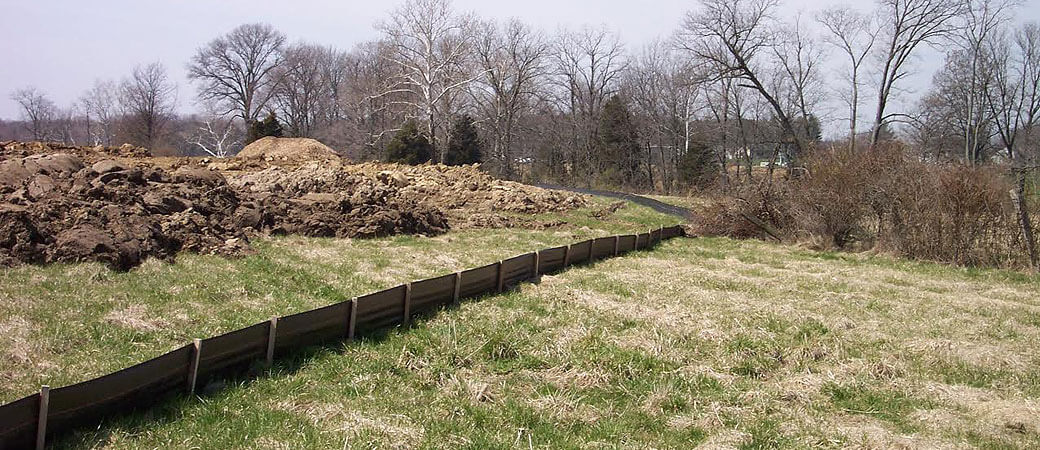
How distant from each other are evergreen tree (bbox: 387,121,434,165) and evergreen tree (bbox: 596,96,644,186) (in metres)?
11.4

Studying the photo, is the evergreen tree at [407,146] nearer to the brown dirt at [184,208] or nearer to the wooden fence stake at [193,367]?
the brown dirt at [184,208]

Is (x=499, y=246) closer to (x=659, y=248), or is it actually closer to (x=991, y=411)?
(x=659, y=248)

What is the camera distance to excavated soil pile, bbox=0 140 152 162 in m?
16.4

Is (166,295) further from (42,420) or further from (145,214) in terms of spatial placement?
(42,420)

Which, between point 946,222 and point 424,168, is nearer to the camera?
point 946,222

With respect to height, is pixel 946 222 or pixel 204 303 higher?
pixel 946 222

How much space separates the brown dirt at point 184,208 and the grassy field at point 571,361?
0.56 meters

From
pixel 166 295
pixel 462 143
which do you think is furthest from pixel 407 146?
pixel 166 295

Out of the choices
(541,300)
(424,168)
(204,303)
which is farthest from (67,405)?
(424,168)

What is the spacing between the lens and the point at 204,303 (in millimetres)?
7875

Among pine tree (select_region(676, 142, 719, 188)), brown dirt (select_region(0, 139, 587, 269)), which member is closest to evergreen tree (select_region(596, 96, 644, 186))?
pine tree (select_region(676, 142, 719, 188))

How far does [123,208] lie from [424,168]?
46.1ft

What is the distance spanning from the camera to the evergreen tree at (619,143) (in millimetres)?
42969

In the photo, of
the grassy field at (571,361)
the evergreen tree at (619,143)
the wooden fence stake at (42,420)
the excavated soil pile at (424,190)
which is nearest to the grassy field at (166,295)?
the grassy field at (571,361)
